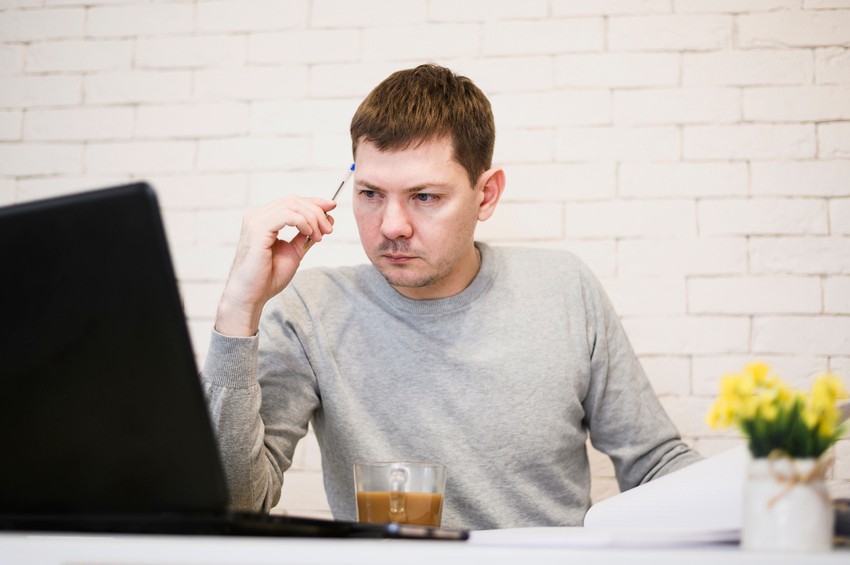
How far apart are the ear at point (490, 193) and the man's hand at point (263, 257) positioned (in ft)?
1.15

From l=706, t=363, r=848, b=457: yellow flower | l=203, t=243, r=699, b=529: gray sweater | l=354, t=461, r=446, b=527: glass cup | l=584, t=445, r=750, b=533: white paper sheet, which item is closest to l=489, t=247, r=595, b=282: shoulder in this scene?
l=203, t=243, r=699, b=529: gray sweater

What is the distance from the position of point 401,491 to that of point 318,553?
1.33 feet

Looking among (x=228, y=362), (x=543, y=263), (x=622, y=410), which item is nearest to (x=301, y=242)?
(x=228, y=362)

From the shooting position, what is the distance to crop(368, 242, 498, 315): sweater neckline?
1.58 meters

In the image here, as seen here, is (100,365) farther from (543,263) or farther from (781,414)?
(543,263)

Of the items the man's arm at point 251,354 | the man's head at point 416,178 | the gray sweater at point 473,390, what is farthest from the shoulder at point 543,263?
the man's arm at point 251,354

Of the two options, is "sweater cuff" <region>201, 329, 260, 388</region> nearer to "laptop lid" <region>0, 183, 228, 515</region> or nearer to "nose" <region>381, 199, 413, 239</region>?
"nose" <region>381, 199, 413, 239</region>

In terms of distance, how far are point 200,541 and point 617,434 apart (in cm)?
115

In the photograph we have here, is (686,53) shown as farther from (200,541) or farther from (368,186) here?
(200,541)

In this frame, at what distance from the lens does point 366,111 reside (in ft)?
4.99

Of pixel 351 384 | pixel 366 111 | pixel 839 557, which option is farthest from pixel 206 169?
pixel 839 557

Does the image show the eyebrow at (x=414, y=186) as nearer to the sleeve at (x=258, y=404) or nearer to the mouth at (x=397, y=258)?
the mouth at (x=397, y=258)

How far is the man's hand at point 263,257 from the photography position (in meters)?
1.22

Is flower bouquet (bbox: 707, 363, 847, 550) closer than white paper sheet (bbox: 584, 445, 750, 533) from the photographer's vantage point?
Yes
